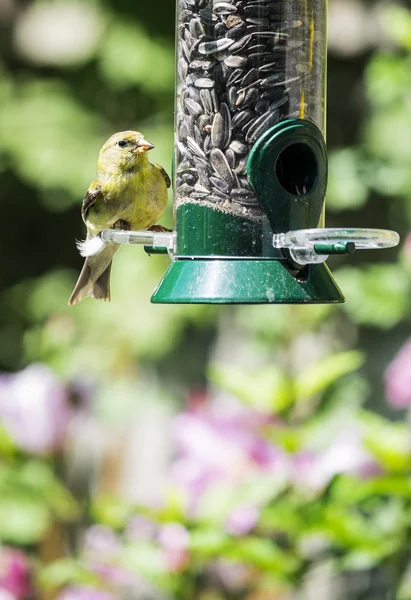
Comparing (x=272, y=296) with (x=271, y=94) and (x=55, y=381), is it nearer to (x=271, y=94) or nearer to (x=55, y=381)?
(x=271, y=94)

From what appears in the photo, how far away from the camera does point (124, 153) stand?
2.90 metres

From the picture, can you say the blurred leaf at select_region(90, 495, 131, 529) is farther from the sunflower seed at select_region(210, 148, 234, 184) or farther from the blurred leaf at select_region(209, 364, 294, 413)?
the sunflower seed at select_region(210, 148, 234, 184)

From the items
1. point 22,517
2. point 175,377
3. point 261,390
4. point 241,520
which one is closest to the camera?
point 241,520

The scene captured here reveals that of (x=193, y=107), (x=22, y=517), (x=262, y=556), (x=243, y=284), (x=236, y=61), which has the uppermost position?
(x=236, y=61)

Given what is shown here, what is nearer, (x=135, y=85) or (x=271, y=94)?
(x=271, y=94)

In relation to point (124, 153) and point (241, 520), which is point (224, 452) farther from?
point (124, 153)

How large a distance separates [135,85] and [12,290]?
1.22 m

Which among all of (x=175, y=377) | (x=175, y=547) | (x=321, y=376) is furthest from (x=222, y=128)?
(x=175, y=377)

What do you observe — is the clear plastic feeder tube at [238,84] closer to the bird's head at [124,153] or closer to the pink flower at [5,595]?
the bird's head at [124,153]

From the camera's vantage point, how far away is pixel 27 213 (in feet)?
18.2

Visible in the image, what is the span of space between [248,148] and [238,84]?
15 centimetres

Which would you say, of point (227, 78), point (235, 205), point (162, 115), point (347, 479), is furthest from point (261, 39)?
point (162, 115)

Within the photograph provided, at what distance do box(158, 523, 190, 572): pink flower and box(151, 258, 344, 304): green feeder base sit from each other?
101 centimetres

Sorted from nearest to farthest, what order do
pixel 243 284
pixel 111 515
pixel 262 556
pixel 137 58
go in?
pixel 243 284, pixel 262 556, pixel 111 515, pixel 137 58
